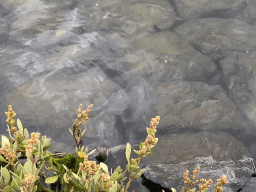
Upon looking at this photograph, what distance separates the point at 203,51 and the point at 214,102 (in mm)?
889

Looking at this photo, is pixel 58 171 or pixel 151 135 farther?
pixel 58 171

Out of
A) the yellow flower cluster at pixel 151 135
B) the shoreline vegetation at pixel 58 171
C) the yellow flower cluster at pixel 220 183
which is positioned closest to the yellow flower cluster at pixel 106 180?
the shoreline vegetation at pixel 58 171

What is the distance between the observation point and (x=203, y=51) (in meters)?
3.24

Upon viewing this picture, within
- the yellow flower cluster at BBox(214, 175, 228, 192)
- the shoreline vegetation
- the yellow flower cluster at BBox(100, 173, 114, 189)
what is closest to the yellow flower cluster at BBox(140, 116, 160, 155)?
the shoreline vegetation

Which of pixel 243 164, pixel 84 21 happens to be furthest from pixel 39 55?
pixel 243 164

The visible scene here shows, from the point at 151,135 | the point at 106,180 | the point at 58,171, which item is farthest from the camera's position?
the point at 58,171

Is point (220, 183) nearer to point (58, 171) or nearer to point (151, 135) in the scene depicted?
point (151, 135)

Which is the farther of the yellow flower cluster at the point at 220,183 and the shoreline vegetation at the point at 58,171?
the yellow flower cluster at the point at 220,183

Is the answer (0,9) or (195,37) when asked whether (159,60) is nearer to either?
(195,37)

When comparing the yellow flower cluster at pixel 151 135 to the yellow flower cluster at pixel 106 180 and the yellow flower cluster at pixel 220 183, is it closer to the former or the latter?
the yellow flower cluster at pixel 106 180

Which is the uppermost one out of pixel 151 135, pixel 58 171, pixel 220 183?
pixel 151 135

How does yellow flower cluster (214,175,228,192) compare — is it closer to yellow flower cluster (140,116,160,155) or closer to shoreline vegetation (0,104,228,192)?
shoreline vegetation (0,104,228,192)

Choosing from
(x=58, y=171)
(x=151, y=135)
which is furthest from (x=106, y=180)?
(x=58, y=171)

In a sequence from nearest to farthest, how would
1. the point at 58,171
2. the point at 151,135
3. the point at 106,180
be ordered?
the point at 106,180
the point at 151,135
the point at 58,171
